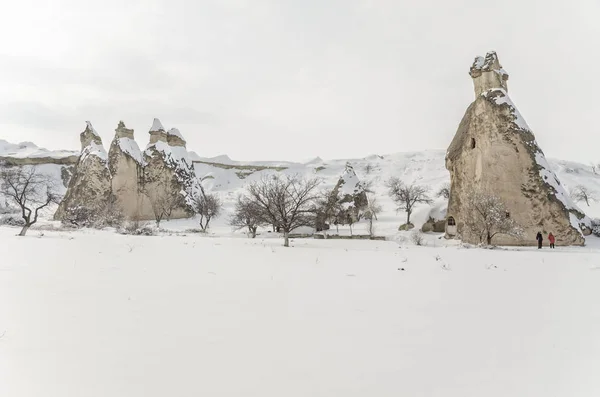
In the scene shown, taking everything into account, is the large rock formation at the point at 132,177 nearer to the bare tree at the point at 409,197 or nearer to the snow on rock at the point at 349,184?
the snow on rock at the point at 349,184

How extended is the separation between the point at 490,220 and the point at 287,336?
1675 cm

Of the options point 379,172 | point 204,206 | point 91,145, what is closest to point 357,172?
point 379,172

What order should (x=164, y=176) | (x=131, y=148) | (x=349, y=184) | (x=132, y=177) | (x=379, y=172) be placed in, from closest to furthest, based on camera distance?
(x=132, y=177)
(x=349, y=184)
(x=164, y=176)
(x=131, y=148)
(x=379, y=172)

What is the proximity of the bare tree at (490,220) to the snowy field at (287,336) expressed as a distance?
11.6 meters

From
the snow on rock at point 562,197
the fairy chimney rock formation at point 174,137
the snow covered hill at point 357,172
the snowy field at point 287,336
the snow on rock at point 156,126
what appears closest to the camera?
the snowy field at point 287,336

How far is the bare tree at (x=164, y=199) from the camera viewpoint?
33.5 metres

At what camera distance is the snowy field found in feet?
7.81

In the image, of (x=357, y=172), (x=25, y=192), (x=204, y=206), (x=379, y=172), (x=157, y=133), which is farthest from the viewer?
(x=357, y=172)

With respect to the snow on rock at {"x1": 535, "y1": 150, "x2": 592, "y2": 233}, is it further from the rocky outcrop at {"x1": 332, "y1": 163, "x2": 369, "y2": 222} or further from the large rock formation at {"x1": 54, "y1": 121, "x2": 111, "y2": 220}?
the large rock formation at {"x1": 54, "y1": 121, "x2": 111, "y2": 220}

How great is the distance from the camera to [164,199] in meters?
34.5

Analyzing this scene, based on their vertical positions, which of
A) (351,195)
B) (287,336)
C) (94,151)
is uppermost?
(94,151)

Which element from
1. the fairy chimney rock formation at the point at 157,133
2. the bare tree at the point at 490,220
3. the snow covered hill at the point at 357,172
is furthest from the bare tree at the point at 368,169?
the bare tree at the point at 490,220

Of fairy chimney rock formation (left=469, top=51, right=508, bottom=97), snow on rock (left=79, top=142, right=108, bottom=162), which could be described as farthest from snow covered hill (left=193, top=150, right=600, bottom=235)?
fairy chimney rock formation (left=469, top=51, right=508, bottom=97)

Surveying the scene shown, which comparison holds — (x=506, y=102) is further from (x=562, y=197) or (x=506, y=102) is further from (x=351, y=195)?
(x=351, y=195)
